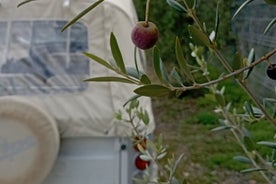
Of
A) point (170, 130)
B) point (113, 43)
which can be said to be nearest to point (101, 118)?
point (113, 43)

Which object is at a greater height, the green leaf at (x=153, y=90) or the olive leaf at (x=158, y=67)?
the olive leaf at (x=158, y=67)

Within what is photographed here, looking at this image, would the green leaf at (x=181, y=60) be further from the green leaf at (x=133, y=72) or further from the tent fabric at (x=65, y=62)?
the tent fabric at (x=65, y=62)

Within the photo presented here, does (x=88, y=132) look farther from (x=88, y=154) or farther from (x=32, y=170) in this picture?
(x=32, y=170)

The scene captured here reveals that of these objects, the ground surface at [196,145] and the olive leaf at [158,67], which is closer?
the olive leaf at [158,67]

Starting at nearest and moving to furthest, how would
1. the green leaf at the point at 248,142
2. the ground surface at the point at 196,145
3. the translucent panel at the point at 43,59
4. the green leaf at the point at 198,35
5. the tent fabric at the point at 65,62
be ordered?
the green leaf at the point at 198,35 < the green leaf at the point at 248,142 < the tent fabric at the point at 65,62 < the translucent panel at the point at 43,59 < the ground surface at the point at 196,145

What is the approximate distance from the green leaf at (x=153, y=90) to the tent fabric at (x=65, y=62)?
8.51 feet

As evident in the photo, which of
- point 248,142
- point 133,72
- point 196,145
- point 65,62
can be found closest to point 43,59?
point 65,62

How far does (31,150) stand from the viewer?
3391mm

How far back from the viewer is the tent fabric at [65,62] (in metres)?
3.67

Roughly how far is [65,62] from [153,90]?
9.65 feet

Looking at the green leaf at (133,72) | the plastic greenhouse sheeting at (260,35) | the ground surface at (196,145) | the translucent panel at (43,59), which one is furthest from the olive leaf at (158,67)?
the ground surface at (196,145)

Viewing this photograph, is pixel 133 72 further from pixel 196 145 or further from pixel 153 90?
pixel 196 145

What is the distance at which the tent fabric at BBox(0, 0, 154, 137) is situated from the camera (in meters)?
3.67

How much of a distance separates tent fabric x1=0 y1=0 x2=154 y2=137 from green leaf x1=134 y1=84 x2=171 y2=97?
259cm
